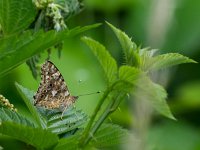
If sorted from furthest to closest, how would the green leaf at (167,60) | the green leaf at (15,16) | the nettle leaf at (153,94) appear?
the green leaf at (15,16)
the green leaf at (167,60)
the nettle leaf at (153,94)

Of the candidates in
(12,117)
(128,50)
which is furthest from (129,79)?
(12,117)

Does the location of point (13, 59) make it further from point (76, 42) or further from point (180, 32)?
point (180, 32)

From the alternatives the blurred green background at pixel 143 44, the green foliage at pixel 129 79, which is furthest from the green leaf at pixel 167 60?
the blurred green background at pixel 143 44

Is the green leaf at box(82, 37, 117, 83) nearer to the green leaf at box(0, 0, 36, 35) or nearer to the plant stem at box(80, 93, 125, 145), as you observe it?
the plant stem at box(80, 93, 125, 145)

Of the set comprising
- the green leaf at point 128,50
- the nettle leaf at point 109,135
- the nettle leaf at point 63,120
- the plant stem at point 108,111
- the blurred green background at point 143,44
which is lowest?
the blurred green background at point 143,44

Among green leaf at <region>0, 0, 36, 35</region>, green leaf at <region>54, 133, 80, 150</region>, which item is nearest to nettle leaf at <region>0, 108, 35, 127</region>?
green leaf at <region>54, 133, 80, 150</region>

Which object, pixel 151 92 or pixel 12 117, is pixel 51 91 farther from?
pixel 151 92

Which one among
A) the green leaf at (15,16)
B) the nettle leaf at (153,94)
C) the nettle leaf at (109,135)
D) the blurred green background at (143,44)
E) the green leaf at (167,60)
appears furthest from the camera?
the blurred green background at (143,44)

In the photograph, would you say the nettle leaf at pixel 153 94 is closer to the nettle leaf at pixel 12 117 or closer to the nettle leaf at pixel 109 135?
the nettle leaf at pixel 109 135
